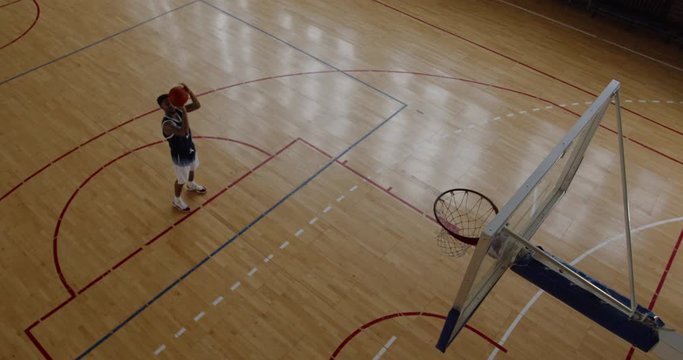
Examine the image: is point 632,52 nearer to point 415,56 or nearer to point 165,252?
point 415,56

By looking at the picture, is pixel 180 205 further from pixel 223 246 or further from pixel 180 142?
pixel 180 142

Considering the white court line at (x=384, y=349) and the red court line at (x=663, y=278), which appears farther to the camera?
the red court line at (x=663, y=278)

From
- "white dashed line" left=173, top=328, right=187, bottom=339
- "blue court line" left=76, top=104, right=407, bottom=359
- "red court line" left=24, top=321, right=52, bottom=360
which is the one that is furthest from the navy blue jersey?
"red court line" left=24, top=321, right=52, bottom=360

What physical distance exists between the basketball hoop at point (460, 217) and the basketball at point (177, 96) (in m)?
3.64

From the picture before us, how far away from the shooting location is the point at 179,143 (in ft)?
21.0

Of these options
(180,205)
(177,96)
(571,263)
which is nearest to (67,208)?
(180,205)

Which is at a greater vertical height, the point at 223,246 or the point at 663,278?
the point at 663,278

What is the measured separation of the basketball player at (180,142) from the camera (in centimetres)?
616

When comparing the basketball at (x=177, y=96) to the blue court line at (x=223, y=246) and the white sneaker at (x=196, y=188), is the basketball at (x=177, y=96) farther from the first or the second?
the blue court line at (x=223, y=246)

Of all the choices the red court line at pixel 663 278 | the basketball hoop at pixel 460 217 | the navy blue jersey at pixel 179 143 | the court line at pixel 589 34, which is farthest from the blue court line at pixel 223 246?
the court line at pixel 589 34

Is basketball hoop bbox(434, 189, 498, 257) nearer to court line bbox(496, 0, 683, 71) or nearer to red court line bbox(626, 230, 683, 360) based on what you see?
red court line bbox(626, 230, 683, 360)

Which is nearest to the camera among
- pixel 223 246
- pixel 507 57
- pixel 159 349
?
pixel 159 349

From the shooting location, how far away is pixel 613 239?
7125 mm

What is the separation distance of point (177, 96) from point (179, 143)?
0.65m
